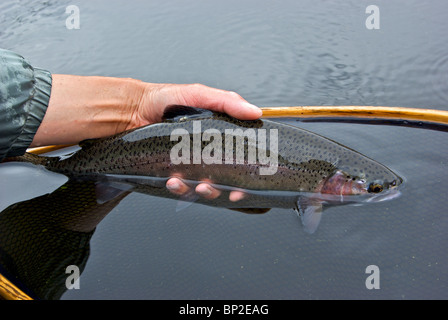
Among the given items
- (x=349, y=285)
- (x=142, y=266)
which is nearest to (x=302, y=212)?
(x=349, y=285)

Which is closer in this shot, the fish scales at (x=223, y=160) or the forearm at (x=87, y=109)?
the fish scales at (x=223, y=160)

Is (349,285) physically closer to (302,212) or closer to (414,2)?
(302,212)

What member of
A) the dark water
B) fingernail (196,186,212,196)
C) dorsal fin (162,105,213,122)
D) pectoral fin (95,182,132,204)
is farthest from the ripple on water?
pectoral fin (95,182,132,204)

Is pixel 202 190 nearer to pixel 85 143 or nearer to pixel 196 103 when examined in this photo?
pixel 196 103

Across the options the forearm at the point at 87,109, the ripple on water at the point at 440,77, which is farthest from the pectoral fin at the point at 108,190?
the ripple on water at the point at 440,77

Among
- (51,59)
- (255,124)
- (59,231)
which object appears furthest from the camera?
(51,59)

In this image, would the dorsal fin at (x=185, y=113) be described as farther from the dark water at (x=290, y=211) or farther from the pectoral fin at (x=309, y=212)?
the pectoral fin at (x=309, y=212)

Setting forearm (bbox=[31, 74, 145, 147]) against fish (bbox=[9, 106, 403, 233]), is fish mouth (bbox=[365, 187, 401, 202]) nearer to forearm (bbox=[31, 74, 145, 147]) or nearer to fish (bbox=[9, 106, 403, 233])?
fish (bbox=[9, 106, 403, 233])

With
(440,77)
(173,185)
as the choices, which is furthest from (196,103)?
(440,77)
